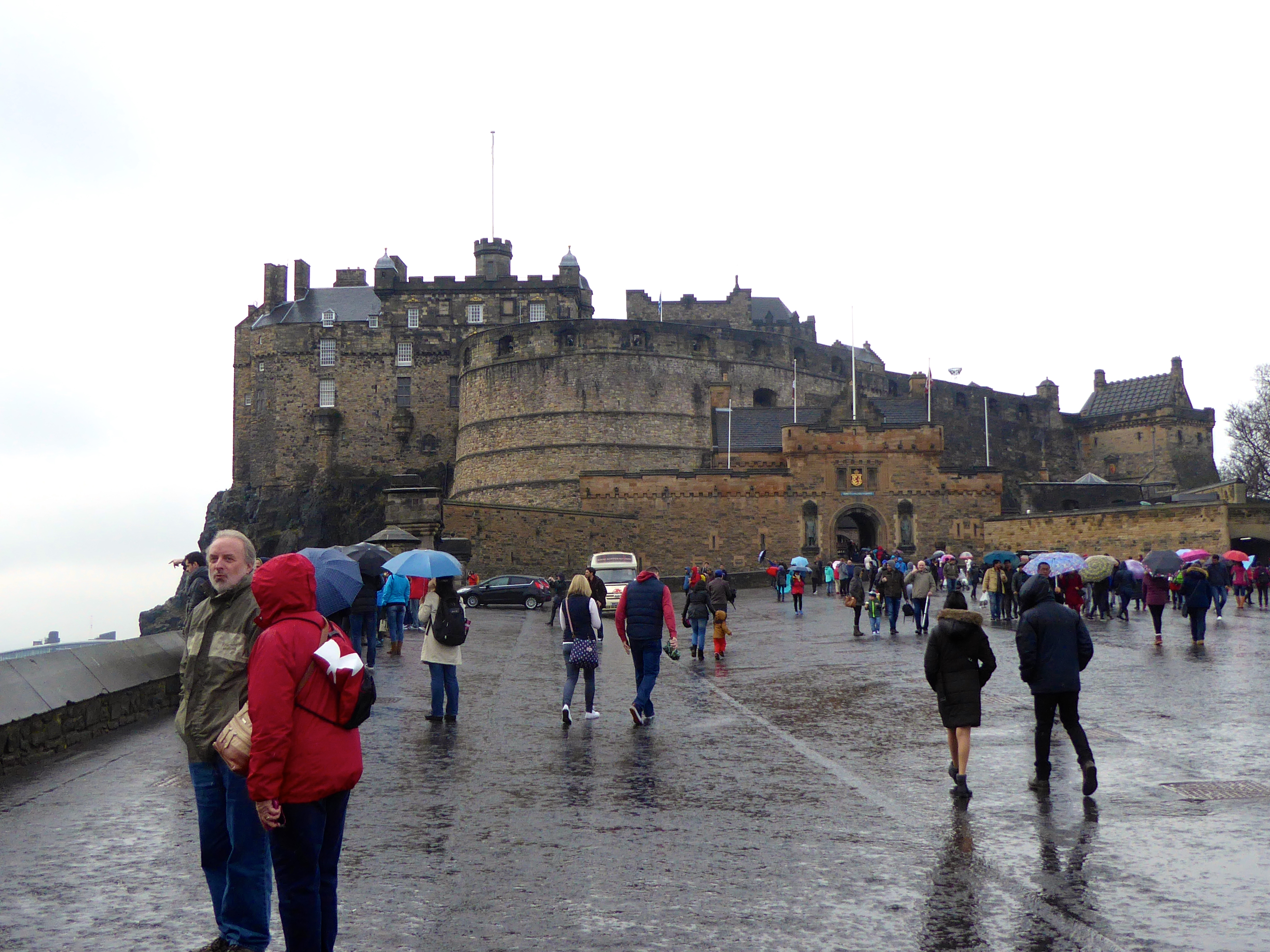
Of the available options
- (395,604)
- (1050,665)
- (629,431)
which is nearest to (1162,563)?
(395,604)

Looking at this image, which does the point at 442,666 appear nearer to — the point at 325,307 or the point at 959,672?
the point at 959,672

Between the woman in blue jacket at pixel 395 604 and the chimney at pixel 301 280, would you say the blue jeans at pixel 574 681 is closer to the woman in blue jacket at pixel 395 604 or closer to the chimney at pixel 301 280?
the woman in blue jacket at pixel 395 604

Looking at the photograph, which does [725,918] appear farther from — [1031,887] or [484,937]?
[1031,887]

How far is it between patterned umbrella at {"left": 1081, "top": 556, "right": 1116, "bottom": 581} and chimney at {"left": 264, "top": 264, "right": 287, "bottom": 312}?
50109mm

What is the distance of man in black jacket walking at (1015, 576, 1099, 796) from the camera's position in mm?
7145

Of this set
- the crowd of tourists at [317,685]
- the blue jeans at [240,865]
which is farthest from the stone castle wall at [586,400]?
the blue jeans at [240,865]

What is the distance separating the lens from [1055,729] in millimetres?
9422

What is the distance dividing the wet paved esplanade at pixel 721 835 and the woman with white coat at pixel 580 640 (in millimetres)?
297

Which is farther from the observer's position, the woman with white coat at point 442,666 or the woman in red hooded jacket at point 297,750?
the woman with white coat at point 442,666

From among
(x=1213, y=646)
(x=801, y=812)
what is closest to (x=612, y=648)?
(x=1213, y=646)

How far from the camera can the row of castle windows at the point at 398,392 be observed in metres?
58.6

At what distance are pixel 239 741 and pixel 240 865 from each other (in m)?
0.68

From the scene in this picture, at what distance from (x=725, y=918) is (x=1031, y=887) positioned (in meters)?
1.37

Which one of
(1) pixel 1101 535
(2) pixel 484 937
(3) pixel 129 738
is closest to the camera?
(2) pixel 484 937
